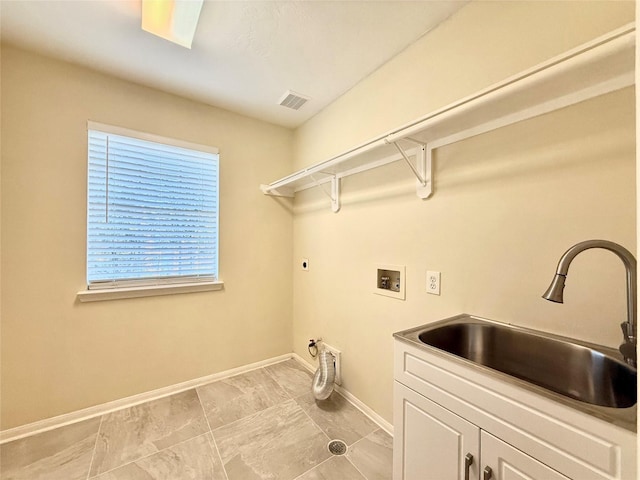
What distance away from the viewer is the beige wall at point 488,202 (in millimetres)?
997

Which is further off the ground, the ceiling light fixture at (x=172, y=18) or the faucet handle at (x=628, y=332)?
the ceiling light fixture at (x=172, y=18)

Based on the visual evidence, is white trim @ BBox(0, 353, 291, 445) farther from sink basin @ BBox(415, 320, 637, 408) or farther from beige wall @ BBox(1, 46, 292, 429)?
sink basin @ BBox(415, 320, 637, 408)

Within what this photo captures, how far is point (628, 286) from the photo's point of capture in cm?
82

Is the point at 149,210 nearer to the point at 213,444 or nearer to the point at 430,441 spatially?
the point at 213,444

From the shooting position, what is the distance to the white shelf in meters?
0.79

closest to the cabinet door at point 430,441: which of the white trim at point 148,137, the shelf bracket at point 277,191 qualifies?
the shelf bracket at point 277,191

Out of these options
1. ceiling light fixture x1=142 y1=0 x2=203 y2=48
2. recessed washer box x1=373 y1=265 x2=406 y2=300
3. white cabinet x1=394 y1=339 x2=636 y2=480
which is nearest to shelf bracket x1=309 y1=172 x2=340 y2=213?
recessed washer box x1=373 y1=265 x2=406 y2=300

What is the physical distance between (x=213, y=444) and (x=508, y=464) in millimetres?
1668

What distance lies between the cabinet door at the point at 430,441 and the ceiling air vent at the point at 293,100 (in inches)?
90.0

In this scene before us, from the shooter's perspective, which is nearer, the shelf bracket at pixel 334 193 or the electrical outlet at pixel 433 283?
the electrical outlet at pixel 433 283

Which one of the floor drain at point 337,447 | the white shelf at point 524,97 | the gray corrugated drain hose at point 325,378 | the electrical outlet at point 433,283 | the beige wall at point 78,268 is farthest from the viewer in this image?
the gray corrugated drain hose at point 325,378

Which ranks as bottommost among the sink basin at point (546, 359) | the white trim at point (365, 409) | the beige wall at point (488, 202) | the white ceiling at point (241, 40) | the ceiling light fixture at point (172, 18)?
the white trim at point (365, 409)

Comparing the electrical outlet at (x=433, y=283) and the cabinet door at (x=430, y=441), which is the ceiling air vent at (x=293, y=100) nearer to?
the electrical outlet at (x=433, y=283)

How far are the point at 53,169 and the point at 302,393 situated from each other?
2554 millimetres
